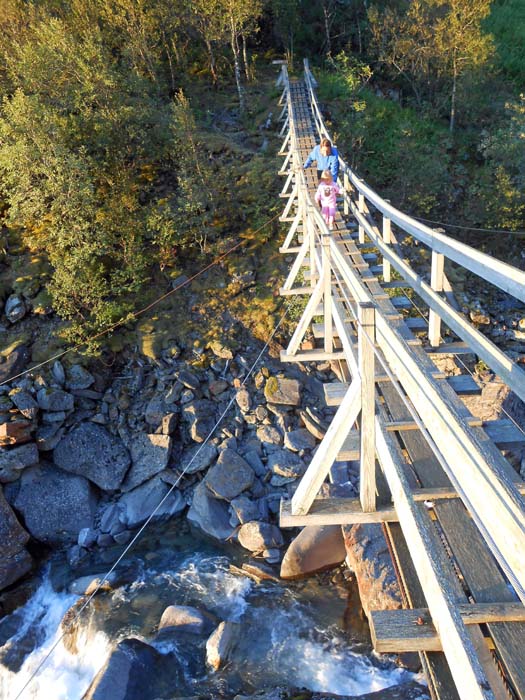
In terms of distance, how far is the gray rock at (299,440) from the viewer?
931cm

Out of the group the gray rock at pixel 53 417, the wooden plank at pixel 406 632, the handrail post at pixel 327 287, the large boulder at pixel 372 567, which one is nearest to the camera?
the wooden plank at pixel 406 632

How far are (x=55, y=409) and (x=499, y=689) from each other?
947 centimetres

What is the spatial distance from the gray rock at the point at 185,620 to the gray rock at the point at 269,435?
3.39 metres

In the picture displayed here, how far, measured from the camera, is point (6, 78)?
1344 centimetres

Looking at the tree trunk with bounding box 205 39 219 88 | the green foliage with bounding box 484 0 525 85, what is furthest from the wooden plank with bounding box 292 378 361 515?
the green foliage with bounding box 484 0 525 85

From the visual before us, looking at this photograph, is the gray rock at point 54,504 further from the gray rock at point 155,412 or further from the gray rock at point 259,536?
the gray rock at point 259,536

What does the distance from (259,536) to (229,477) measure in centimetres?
131

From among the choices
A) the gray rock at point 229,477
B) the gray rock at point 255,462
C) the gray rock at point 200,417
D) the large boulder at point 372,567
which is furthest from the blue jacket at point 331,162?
the large boulder at point 372,567

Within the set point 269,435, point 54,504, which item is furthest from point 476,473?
point 54,504

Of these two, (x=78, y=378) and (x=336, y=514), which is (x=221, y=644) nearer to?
(x=336, y=514)

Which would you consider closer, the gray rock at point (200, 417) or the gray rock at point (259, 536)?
the gray rock at point (259, 536)

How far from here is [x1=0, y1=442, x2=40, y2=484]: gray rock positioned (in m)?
9.20

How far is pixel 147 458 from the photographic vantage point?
9633 mm

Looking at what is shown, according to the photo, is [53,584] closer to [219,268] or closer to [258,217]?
[219,268]
